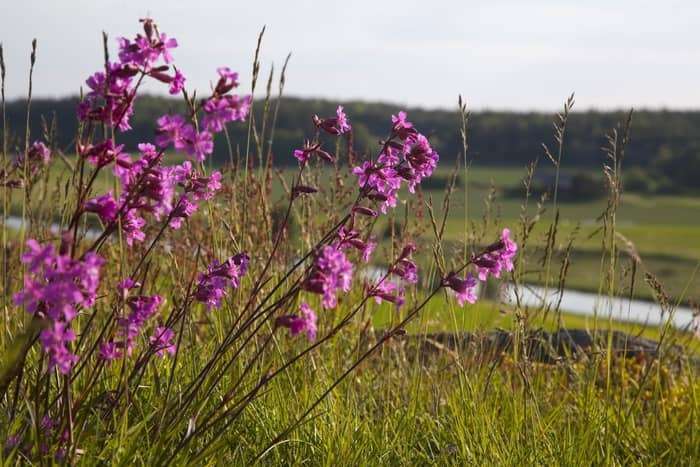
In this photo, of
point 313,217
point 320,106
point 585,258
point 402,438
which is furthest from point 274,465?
point 320,106

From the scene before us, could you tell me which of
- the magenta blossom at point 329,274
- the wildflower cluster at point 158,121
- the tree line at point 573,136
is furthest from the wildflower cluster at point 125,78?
the tree line at point 573,136

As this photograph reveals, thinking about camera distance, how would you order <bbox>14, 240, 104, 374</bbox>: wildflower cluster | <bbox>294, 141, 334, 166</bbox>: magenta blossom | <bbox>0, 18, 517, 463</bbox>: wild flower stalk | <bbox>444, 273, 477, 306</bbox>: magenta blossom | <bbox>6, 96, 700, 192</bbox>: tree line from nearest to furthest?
1. <bbox>14, 240, 104, 374</bbox>: wildflower cluster
2. <bbox>0, 18, 517, 463</bbox>: wild flower stalk
3. <bbox>444, 273, 477, 306</bbox>: magenta blossom
4. <bbox>294, 141, 334, 166</bbox>: magenta blossom
5. <bbox>6, 96, 700, 192</bbox>: tree line

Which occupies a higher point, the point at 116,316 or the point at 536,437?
the point at 116,316

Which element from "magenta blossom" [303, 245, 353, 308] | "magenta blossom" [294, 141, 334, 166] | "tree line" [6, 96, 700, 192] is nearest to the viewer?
"magenta blossom" [303, 245, 353, 308]

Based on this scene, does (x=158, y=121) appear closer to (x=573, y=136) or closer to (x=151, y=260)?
(x=151, y=260)

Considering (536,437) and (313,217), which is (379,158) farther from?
(313,217)

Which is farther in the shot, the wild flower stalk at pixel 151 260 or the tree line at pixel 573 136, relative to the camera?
the tree line at pixel 573 136

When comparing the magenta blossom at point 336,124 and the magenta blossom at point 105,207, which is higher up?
the magenta blossom at point 336,124

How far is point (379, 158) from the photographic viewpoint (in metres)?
2.40

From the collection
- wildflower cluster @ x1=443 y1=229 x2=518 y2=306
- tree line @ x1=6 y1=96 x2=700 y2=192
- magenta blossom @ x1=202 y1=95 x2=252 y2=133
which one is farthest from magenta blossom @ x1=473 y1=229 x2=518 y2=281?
tree line @ x1=6 y1=96 x2=700 y2=192

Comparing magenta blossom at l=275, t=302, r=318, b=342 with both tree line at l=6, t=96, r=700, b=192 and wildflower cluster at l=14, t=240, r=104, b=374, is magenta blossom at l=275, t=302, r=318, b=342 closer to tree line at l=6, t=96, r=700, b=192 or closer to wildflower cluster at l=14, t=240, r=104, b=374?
wildflower cluster at l=14, t=240, r=104, b=374

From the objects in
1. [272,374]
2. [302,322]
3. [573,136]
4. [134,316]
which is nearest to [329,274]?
[302,322]

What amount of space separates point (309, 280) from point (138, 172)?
1.70 feet

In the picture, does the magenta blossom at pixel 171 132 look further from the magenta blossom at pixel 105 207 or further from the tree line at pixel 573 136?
the tree line at pixel 573 136
